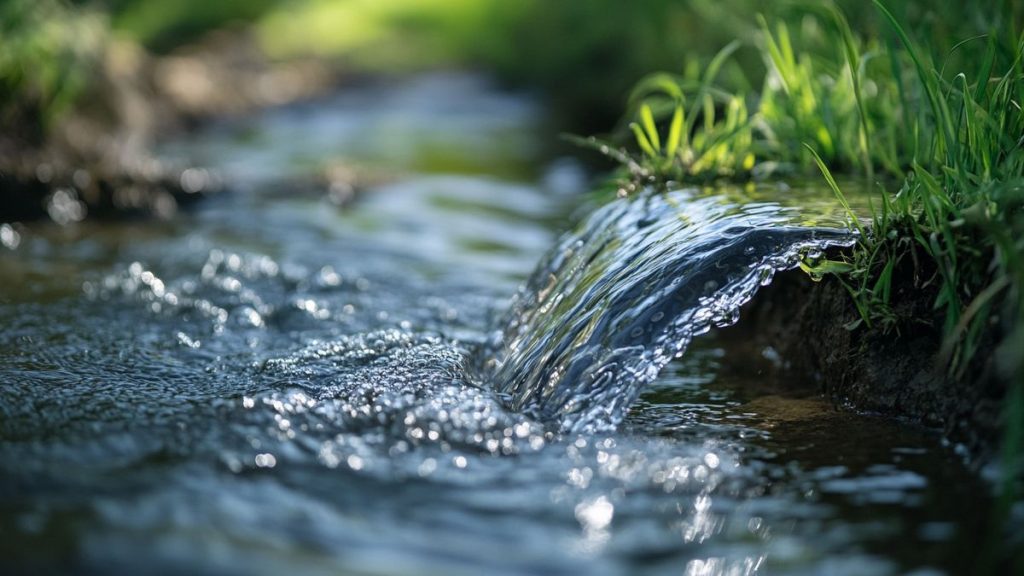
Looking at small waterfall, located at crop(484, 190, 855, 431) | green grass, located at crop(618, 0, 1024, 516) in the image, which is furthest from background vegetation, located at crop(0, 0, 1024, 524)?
small waterfall, located at crop(484, 190, 855, 431)

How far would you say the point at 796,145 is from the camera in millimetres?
3441

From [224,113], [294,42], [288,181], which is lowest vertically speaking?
[288,181]

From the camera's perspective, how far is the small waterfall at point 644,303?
2.31 metres

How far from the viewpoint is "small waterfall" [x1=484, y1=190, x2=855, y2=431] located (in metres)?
2.31

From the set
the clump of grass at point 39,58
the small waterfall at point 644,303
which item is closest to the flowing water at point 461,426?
the small waterfall at point 644,303

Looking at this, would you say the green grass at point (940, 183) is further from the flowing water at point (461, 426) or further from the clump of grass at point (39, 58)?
the clump of grass at point (39, 58)

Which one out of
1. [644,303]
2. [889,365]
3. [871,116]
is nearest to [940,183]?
[889,365]

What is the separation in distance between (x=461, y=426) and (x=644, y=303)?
0.56 metres

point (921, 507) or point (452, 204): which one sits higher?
point (452, 204)

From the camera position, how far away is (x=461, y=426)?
221 cm

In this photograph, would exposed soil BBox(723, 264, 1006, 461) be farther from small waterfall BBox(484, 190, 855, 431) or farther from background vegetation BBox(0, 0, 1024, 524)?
small waterfall BBox(484, 190, 855, 431)

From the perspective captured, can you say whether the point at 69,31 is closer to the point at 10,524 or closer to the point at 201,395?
the point at 201,395

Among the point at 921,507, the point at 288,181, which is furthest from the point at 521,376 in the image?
the point at 288,181

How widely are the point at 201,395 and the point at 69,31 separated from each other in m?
4.31
